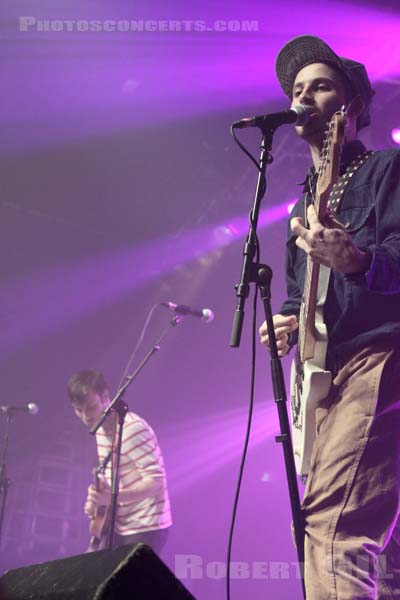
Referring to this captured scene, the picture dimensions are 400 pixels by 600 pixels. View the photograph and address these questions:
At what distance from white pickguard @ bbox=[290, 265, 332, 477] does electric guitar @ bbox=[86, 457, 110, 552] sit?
345cm

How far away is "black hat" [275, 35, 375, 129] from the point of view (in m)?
2.60

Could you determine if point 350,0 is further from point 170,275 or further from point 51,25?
point 170,275

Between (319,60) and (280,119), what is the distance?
0.56 metres

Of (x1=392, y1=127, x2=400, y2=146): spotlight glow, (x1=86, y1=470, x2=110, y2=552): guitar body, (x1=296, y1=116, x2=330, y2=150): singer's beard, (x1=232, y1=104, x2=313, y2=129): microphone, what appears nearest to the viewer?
(x1=232, y1=104, x2=313, y2=129): microphone

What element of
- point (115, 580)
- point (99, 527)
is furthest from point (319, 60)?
point (99, 527)

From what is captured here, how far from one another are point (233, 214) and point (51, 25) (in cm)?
429

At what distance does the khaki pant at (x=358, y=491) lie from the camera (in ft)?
6.07

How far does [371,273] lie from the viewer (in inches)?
75.3

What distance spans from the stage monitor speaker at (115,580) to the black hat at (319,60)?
2.15 metres

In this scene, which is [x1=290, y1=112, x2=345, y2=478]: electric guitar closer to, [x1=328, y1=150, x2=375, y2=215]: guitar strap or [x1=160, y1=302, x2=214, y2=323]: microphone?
[x1=328, y1=150, x2=375, y2=215]: guitar strap

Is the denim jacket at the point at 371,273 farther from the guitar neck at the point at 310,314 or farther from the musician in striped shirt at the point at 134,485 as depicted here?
the musician in striped shirt at the point at 134,485

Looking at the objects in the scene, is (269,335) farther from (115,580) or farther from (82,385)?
(82,385)

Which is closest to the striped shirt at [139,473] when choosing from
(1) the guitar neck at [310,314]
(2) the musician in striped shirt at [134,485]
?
(2) the musician in striped shirt at [134,485]

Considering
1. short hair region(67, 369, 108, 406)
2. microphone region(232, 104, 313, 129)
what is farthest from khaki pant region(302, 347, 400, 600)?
short hair region(67, 369, 108, 406)
